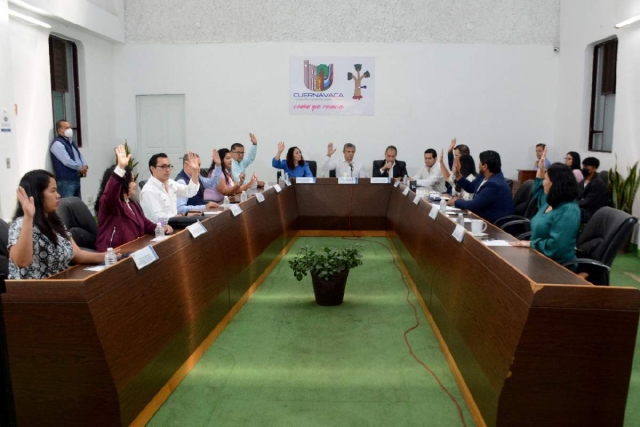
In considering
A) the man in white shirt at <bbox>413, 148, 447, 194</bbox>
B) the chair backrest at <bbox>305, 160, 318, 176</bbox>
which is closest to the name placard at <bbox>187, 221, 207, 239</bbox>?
the man in white shirt at <bbox>413, 148, 447, 194</bbox>

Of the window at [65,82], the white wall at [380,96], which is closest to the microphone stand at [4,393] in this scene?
the window at [65,82]

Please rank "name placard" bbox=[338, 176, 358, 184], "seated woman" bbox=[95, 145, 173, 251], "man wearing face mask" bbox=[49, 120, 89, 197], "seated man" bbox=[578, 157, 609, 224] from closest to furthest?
"seated woman" bbox=[95, 145, 173, 251], "seated man" bbox=[578, 157, 609, 224], "name placard" bbox=[338, 176, 358, 184], "man wearing face mask" bbox=[49, 120, 89, 197]

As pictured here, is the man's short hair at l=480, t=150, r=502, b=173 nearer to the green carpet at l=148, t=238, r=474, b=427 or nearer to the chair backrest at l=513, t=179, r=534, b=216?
the chair backrest at l=513, t=179, r=534, b=216

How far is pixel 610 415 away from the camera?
233 centimetres

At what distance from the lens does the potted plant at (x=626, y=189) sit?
6.82m

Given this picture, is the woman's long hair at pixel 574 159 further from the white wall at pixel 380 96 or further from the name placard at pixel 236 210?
the name placard at pixel 236 210

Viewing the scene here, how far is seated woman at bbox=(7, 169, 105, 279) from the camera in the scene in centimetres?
275

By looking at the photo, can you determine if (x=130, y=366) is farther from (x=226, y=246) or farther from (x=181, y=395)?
(x=226, y=246)

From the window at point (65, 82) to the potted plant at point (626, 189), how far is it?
7468mm

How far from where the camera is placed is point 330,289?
4.70 metres

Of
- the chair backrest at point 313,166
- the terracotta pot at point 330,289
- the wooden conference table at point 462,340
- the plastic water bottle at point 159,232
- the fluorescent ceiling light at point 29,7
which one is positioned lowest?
the terracotta pot at point 330,289

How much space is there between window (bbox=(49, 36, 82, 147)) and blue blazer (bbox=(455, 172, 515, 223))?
20.5 feet

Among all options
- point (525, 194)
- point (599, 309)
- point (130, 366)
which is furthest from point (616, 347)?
point (525, 194)

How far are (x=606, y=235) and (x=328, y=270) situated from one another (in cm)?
197
